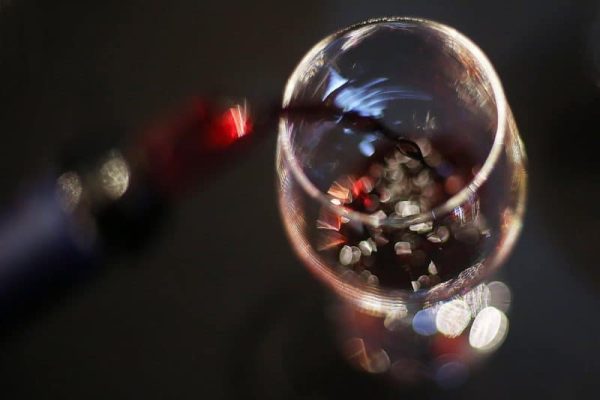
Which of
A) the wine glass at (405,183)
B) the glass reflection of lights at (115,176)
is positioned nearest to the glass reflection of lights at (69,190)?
the glass reflection of lights at (115,176)

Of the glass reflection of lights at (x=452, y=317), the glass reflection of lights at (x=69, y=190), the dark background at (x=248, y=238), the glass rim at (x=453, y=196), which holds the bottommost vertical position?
the glass reflection of lights at (x=452, y=317)

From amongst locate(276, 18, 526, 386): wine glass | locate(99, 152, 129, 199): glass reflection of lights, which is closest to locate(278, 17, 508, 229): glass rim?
locate(276, 18, 526, 386): wine glass

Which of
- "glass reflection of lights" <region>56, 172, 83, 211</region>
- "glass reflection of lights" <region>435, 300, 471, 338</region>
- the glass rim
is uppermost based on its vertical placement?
the glass rim

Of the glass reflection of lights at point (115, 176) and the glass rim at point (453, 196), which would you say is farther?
the glass reflection of lights at point (115, 176)

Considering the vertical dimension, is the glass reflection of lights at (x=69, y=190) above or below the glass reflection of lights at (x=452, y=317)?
above

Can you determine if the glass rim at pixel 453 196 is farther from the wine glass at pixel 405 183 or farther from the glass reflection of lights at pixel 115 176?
the glass reflection of lights at pixel 115 176

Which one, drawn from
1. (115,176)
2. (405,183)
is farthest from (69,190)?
(405,183)

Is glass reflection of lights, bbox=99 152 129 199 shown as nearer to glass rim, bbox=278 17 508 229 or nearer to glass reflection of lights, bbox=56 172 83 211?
glass reflection of lights, bbox=56 172 83 211
